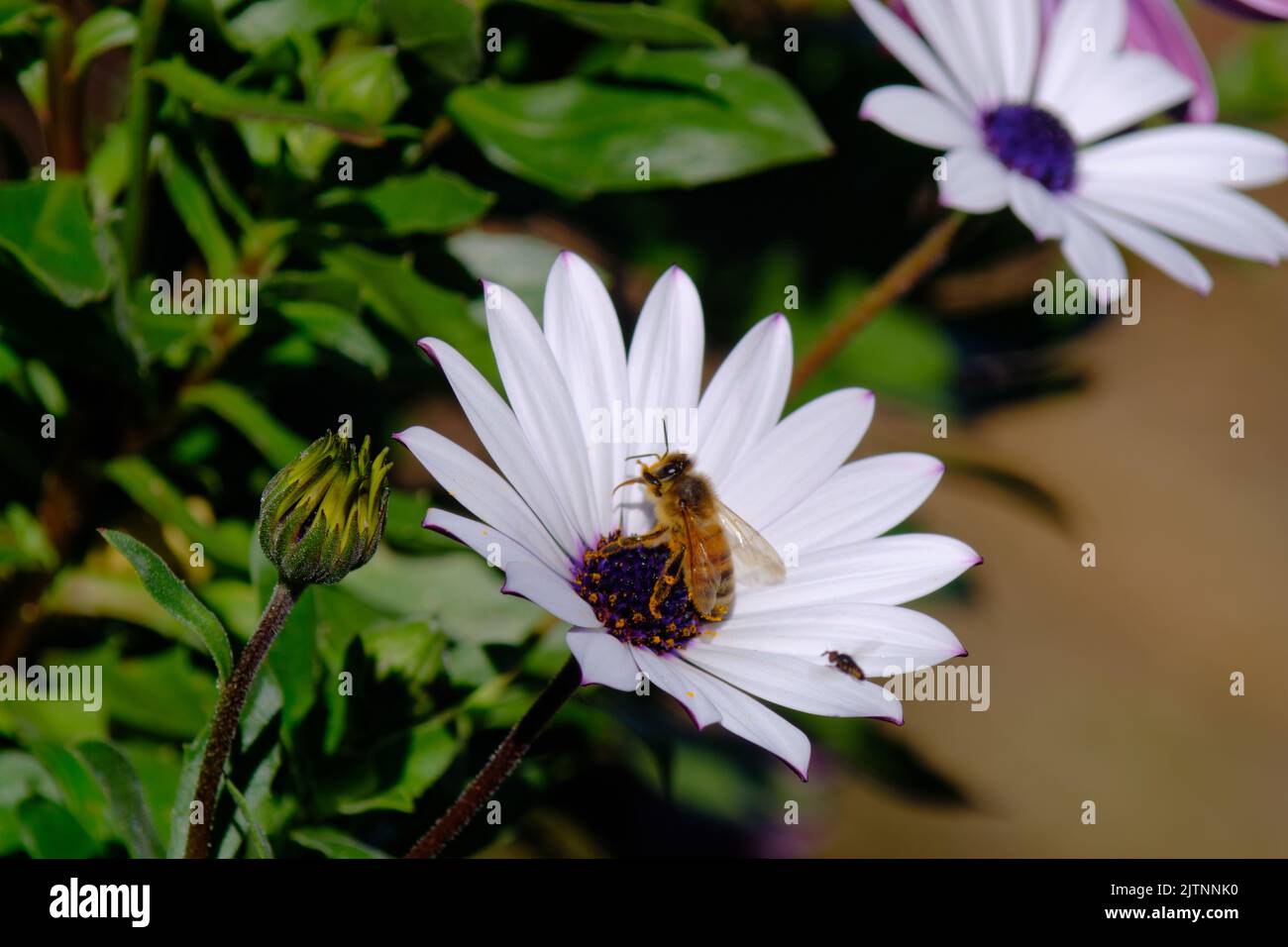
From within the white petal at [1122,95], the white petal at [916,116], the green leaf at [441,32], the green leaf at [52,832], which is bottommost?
the green leaf at [52,832]

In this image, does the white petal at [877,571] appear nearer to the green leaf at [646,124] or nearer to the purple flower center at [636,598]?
the purple flower center at [636,598]

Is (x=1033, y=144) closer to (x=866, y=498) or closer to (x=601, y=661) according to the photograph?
(x=866, y=498)

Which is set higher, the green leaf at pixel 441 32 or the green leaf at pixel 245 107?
the green leaf at pixel 441 32

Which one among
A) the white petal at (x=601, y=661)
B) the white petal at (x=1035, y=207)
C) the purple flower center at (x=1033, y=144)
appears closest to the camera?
the white petal at (x=601, y=661)

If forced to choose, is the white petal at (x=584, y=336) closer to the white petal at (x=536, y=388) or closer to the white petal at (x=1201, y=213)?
the white petal at (x=536, y=388)

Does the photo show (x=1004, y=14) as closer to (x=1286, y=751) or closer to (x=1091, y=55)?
(x=1091, y=55)

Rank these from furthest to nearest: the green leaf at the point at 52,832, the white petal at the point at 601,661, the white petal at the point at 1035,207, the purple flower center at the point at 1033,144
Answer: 1. the purple flower center at the point at 1033,144
2. the white petal at the point at 1035,207
3. the green leaf at the point at 52,832
4. the white petal at the point at 601,661

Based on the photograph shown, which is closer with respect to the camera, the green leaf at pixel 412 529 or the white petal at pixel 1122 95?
the green leaf at pixel 412 529

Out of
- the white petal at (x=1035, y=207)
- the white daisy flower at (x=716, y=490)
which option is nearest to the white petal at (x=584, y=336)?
the white daisy flower at (x=716, y=490)
